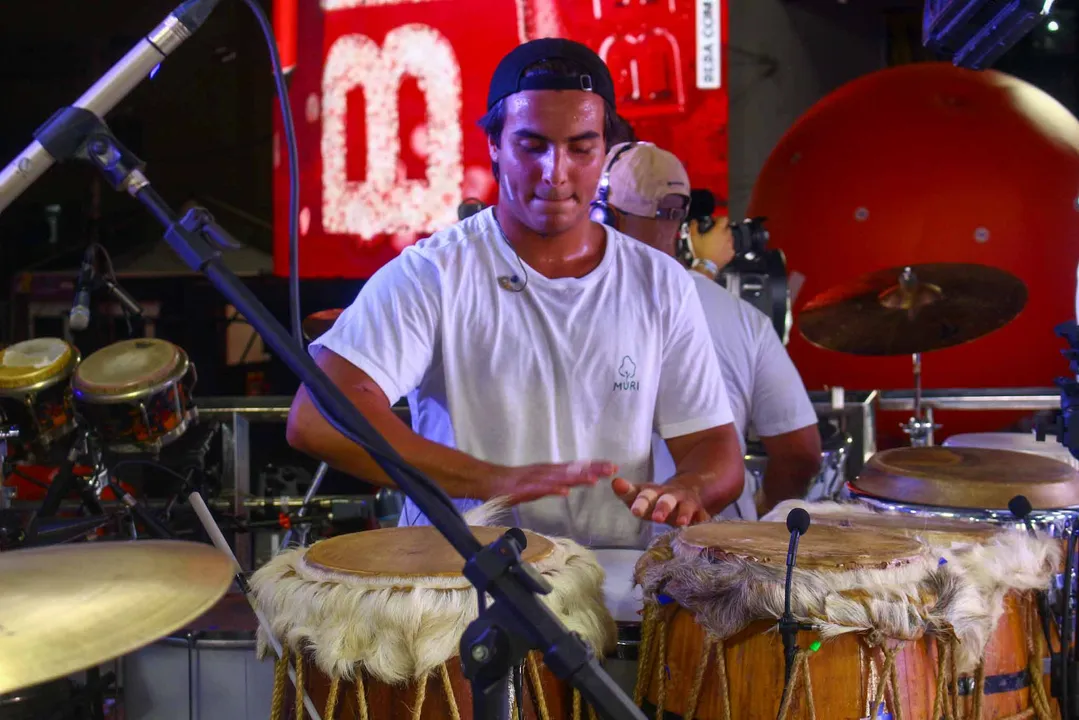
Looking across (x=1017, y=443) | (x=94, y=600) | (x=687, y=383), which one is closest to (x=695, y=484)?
(x=687, y=383)

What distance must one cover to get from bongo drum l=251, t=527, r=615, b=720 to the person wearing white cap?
183 centimetres

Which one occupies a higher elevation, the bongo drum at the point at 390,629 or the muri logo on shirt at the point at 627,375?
the muri logo on shirt at the point at 627,375

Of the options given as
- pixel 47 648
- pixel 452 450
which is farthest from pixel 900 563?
pixel 47 648

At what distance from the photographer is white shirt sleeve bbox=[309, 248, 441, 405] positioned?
2240 mm

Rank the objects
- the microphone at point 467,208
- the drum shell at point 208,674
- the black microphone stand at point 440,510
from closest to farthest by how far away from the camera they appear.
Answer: the black microphone stand at point 440,510
the drum shell at point 208,674
the microphone at point 467,208

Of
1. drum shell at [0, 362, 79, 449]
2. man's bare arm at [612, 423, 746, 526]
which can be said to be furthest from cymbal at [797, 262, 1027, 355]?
drum shell at [0, 362, 79, 449]

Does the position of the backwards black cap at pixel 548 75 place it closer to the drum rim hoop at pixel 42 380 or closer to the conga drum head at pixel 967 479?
the conga drum head at pixel 967 479

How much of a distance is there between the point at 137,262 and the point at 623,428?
19.3 feet

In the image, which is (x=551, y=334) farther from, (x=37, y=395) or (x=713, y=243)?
(x=37, y=395)

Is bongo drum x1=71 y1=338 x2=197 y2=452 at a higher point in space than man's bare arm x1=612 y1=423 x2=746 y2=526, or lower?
lower

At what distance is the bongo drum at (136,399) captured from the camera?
417 centimetres

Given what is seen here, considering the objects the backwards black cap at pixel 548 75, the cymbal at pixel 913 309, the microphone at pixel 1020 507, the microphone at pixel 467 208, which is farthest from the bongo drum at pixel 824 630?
the microphone at pixel 467 208

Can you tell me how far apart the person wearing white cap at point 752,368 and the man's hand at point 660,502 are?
1341 mm

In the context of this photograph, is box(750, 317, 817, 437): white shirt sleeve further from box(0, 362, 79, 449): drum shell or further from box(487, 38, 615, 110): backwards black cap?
box(0, 362, 79, 449): drum shell
